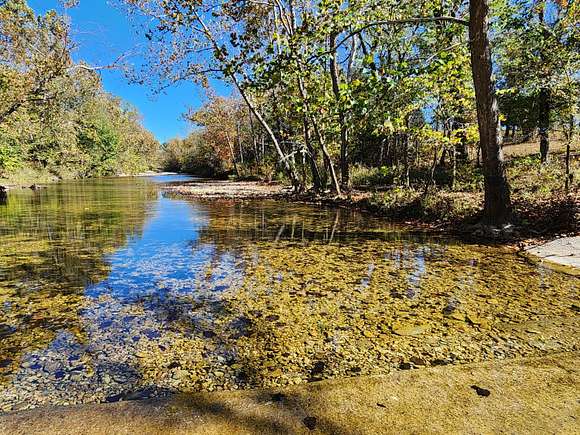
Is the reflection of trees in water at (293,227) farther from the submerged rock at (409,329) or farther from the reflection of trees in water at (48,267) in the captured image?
the submerged rock at (409,329)

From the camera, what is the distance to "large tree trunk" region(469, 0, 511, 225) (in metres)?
7.16

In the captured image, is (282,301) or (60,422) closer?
(60,422)

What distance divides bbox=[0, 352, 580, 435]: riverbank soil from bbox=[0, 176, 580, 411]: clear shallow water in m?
0.20

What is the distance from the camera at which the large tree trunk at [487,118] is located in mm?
7156

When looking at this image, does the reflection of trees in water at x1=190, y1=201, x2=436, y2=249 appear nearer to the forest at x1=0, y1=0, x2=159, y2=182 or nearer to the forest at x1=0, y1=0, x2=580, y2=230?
the forest at x1=0, y1=0, x2=580, y2=230

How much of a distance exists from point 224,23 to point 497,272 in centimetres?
1557

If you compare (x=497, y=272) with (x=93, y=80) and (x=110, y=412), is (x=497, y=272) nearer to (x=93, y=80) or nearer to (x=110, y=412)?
(x=110, y=412)

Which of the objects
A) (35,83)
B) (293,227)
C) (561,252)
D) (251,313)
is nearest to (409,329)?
(251,313)

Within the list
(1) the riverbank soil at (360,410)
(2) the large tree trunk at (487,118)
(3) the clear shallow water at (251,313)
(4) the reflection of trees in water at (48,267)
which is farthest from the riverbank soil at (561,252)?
(4) the reflection of trees in water at (48,267)

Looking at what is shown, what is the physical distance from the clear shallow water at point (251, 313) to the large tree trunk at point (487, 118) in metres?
1.46

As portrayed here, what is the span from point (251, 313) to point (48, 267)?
3793mm

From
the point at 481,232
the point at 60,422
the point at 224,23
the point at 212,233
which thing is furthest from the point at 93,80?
the point at 60,422

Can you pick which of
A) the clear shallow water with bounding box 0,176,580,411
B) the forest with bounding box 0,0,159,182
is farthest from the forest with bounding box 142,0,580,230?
the forest with bounding box 0,0,159,182

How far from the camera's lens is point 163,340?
320 cm
